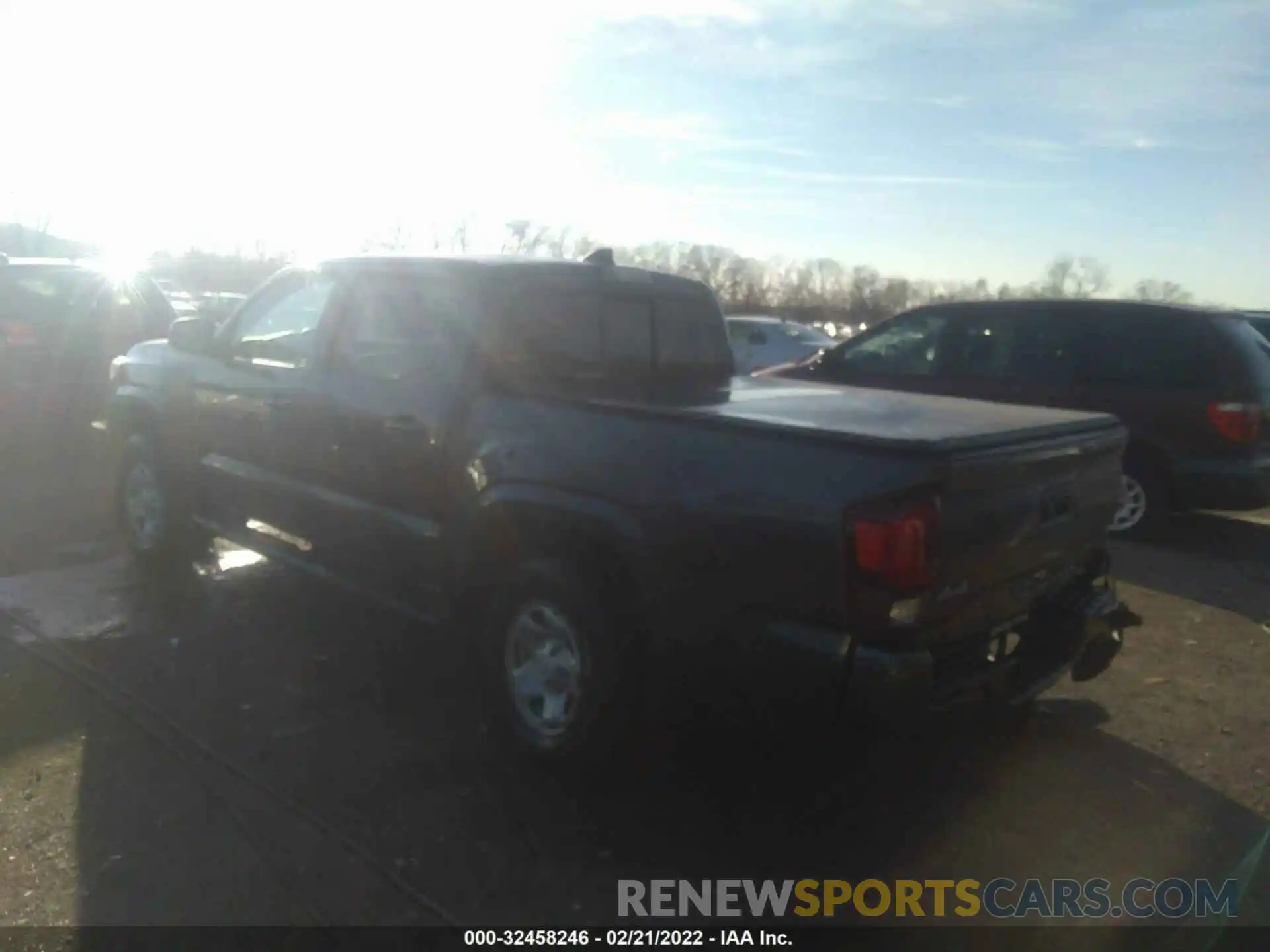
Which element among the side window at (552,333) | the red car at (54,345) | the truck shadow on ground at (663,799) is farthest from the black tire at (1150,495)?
the red car at (54,345)

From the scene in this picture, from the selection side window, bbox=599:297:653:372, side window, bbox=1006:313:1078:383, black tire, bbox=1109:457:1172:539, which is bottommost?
black tire, bbox=1109:457:1172:539

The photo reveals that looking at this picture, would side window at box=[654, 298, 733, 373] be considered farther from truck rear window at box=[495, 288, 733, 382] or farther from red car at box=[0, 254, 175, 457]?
red car at box=[0, 254, 175, 457]

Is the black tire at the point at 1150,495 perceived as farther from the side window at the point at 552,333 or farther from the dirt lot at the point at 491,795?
the side window at the point at 552,333

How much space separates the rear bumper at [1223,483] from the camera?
8.21 metres

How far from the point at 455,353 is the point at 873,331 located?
6.02m

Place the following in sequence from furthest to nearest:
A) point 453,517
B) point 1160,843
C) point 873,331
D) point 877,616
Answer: point 873,331
point 453,517
point 1160,843
point 877,616

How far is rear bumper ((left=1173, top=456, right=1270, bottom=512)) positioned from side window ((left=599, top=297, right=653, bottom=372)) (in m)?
4.81

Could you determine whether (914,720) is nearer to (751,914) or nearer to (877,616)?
(877,616)

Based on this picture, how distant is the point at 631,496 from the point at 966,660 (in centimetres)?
122

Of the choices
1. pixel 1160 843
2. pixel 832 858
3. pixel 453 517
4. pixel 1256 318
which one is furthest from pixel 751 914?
pixel 1256 318

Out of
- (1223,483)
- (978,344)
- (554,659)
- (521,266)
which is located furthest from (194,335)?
(1223,483)

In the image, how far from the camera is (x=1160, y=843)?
13.4ft

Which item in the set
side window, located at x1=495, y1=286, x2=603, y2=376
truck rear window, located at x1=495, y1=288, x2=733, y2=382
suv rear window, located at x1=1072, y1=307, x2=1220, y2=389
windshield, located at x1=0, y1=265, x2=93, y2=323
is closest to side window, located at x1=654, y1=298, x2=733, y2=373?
truck rear window, located at x1=495, y1=288, x2=733, y2=382

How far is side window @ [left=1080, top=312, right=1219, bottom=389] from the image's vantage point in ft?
27.6
